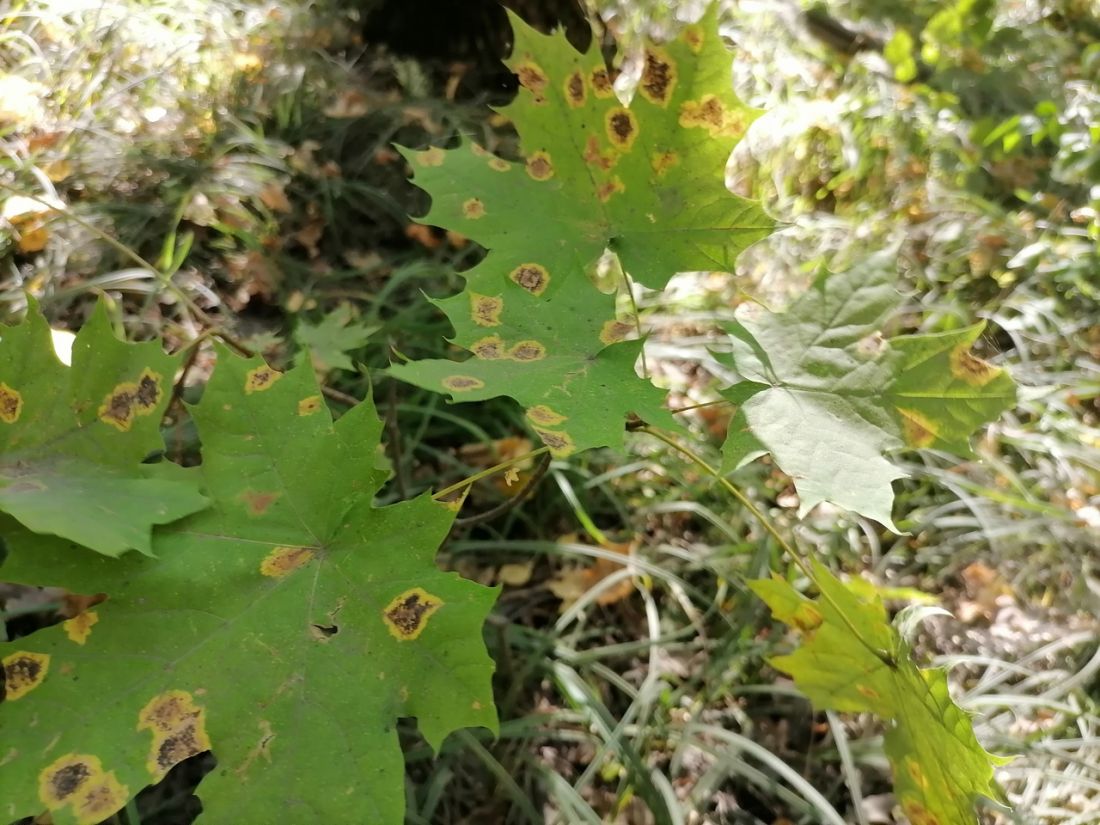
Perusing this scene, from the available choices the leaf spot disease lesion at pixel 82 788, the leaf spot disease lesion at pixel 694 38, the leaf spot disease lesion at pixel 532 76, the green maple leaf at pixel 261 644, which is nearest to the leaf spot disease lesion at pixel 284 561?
the green maple leaf at pixel 261 644

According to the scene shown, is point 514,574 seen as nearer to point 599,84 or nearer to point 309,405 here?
point 309,405

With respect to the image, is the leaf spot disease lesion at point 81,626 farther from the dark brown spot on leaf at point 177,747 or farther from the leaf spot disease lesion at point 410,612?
the leaf spot disease lesion at point 410,612

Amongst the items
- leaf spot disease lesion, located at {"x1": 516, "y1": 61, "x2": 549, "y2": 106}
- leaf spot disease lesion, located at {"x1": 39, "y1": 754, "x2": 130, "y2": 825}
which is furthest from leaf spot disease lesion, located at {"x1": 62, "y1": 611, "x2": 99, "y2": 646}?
leaf spot disease lesion, located at {"x1": 516, "y1": 61, "x2": 549, "y2": 106}

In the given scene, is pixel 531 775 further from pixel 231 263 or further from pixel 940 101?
pixel 940 101

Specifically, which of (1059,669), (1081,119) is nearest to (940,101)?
(1081,119)

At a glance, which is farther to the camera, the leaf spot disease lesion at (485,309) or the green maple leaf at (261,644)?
the leaf spot disease lesion at (485,309)

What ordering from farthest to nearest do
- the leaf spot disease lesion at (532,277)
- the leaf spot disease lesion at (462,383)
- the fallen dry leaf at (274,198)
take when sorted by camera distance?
the fallen dry leaf at (274,198), the leaf spot disease lesion at (532,277), the leaf spot disease lesion at (462,383)
